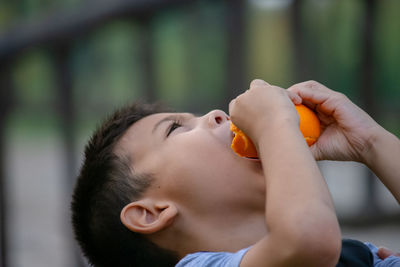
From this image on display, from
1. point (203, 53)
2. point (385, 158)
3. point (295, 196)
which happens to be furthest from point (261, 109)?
point (203, 53)

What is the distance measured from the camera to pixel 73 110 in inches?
94.3

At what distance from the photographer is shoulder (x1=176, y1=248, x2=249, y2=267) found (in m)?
1.37

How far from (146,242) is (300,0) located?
2.08 metres

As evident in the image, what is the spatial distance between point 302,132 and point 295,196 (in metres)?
0.37

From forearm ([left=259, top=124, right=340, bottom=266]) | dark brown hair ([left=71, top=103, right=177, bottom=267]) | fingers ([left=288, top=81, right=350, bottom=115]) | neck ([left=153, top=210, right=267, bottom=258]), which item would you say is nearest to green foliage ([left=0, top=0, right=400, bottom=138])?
dark brown hair ([left=71, top=103, right=177, bottom=267])

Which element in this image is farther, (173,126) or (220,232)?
(173,126)

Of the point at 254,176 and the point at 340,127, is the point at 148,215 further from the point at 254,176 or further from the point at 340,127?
the point at 340,127

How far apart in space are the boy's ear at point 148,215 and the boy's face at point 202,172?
30mm

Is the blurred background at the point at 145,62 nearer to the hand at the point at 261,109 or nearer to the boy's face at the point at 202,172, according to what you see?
the boy's face at the point at 202,172

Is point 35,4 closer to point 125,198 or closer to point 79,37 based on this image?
point 79,37

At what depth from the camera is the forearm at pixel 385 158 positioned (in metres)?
1.66

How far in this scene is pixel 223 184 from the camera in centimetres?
156

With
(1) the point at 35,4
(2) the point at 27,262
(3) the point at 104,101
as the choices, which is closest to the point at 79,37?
(2) the point at 27,262

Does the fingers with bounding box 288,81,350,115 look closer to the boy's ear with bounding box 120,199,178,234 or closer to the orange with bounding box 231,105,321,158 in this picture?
the orange with bounding box 231,105,321,158
